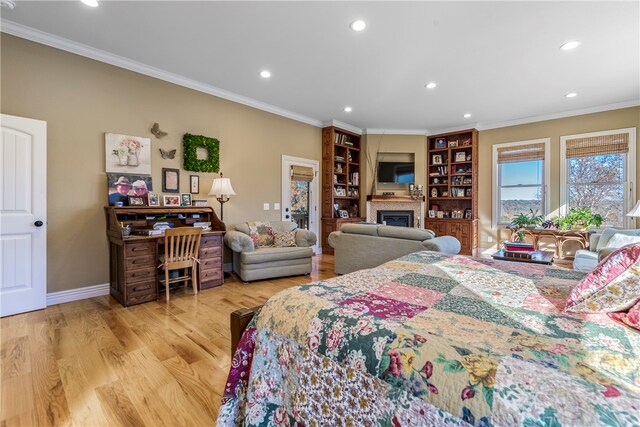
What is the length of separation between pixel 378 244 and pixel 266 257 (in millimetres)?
1578

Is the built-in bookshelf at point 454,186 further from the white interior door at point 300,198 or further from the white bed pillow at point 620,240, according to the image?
the white interior door at point 300,198

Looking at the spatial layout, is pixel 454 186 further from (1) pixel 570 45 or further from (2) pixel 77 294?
(2) pixel 77 294

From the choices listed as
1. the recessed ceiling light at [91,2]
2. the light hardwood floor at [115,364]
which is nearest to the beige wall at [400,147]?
the light hardwood floor at [115,364]

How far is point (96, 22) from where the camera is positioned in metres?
2.87

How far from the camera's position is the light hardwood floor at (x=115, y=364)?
1.56 metres

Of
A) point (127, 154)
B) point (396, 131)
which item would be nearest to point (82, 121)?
point (127, 154)

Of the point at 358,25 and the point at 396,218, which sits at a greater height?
the point at 358,25

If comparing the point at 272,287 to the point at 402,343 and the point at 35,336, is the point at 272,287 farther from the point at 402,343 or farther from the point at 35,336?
the point at 402,343

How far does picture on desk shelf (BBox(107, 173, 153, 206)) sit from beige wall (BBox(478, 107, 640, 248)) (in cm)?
648

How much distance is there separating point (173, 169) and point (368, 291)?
3655mm

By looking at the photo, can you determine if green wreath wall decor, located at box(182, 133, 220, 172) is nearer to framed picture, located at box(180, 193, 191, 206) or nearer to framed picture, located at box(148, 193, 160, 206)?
framed picture, located at box(180, 193, 191, 206)

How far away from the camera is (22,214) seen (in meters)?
2.91

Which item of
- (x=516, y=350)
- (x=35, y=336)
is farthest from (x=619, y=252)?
(x=35, y=336)

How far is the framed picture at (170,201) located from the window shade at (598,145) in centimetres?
687
